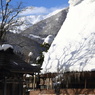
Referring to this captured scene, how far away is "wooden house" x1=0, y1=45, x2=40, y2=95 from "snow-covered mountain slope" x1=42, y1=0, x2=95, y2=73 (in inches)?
258

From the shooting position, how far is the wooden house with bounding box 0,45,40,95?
45.6ft

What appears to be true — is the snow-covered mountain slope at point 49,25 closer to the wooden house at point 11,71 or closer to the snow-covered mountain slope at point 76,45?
the snow-covered mountain slope at point 76,45

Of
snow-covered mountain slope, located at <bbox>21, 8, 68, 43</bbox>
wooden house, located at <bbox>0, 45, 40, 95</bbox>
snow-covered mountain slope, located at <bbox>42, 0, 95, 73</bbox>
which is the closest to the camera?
wooden house, located at <bbox>0, 45, 40, 95</bbox>

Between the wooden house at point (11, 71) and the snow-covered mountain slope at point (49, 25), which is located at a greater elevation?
the snow-covered mountain slope at point (49, 25)

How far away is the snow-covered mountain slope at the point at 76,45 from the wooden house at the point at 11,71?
6.57m

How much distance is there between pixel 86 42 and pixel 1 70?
1075cm

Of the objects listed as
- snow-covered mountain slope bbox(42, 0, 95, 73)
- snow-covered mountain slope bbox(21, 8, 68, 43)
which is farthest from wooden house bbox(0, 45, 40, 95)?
snow-covered mountain slope bbox(21, 8, 68, 43)

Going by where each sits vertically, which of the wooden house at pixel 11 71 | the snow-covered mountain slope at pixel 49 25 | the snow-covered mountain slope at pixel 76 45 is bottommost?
the wooden house at pixel 11 71

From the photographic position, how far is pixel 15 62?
1477 centimetres

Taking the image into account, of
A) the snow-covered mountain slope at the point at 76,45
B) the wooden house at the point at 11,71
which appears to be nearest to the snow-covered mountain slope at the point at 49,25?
the snow-covered mountain slope at the point at 76,45

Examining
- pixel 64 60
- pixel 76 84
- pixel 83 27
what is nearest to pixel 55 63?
pixel 64 60

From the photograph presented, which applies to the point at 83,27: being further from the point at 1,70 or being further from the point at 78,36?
the point at 1,70

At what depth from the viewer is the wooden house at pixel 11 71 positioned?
13.9 metres

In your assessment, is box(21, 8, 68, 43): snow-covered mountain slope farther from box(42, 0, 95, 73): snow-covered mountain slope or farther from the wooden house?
the wooden house
